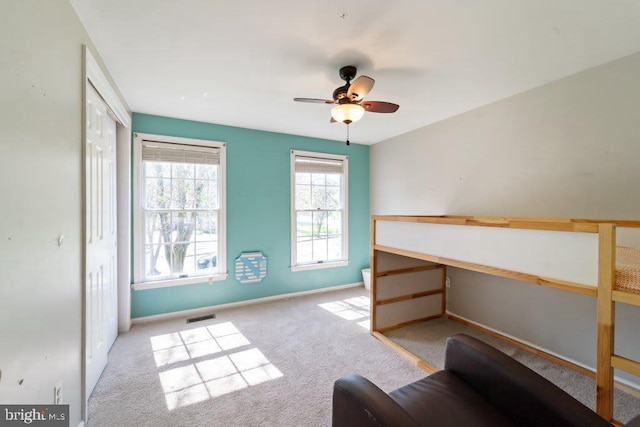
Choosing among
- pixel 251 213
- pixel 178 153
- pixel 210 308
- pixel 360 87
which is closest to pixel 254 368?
pixel 210 308

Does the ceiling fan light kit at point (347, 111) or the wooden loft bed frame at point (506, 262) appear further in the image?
the ceiling fan light kit at point (347, 111)

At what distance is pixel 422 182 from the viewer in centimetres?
354

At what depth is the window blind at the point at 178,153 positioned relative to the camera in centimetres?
302


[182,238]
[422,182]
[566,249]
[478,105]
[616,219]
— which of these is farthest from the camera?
[422,182]

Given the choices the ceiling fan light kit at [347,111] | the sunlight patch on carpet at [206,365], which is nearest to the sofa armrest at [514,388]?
the sunlight patch on carpet at [206,365]

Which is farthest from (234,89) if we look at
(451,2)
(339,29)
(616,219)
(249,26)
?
(616,219)

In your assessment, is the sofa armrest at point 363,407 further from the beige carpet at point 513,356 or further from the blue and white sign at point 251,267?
the blue and white sign at point 251,267

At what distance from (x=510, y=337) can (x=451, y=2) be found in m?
2.99

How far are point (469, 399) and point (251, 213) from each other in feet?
9.99

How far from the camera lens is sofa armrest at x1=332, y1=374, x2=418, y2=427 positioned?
91cm

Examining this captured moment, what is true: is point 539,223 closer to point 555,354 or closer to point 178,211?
point 555,354

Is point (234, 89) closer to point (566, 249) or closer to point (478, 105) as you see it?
point (478, 105)

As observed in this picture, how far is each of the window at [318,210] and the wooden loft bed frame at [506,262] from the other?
1457 millimetres

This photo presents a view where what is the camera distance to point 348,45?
5.92 ft
